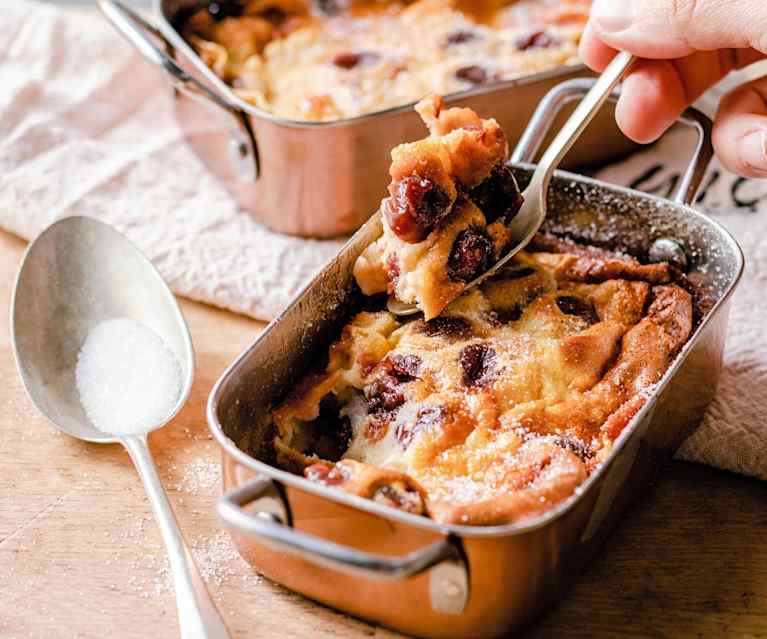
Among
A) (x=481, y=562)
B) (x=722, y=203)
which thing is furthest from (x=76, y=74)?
(x=481, y=562)

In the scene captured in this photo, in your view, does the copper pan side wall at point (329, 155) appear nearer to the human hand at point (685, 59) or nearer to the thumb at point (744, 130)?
the human hand at point (685, 59)

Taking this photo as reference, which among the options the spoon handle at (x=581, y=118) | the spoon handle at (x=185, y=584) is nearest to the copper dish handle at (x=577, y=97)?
the spoon handle at (x=581, y=118)

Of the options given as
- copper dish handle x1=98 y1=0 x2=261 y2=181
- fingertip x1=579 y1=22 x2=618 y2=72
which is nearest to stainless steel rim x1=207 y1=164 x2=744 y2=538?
fingertip x1=579 y1=22 x2=618 y2=72

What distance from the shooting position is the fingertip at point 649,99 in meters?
1.69

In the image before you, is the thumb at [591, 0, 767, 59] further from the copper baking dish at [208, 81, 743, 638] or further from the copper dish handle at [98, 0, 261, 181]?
the copper dish handle at [98, 0, 261, 181]

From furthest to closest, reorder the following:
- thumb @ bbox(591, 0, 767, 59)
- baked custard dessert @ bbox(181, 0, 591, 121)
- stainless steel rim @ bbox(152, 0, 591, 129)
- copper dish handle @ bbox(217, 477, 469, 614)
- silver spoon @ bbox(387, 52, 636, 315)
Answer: baked custard dessert @ bbox(181, 0, 591, 121) → stainless steel rim @ bbox(152, 0, 591, 129) → silver spoon @ bbox(387, 52, 636, 315) → thumb @ bbox(591, 0, 767, 59) → copper dish handle @ bbox(217, 477, 469, 614)

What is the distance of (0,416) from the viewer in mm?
1682

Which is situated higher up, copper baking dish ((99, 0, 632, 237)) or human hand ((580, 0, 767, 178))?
human hand ((580, 0, 767, 178))

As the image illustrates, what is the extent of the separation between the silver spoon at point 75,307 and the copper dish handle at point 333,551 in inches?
16.2

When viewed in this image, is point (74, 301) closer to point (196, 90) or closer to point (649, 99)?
point (196, 90)

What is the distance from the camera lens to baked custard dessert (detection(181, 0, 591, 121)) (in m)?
2.15

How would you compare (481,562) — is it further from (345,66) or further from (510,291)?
(345,66)

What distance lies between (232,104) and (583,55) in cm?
62

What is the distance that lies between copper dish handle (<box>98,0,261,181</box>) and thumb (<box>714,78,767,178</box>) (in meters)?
0.82
